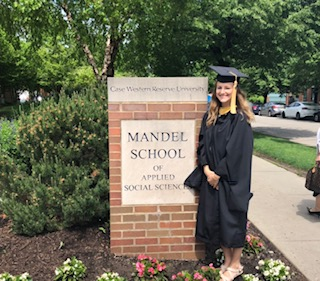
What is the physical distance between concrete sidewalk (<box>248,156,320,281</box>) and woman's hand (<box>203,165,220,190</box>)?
50.2 inches

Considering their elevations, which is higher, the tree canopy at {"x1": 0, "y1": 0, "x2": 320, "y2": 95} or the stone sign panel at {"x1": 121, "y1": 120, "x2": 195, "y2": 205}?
the tree canopy at {"x1": 0, "y1": 0, "x2": 320, "y2": 95}

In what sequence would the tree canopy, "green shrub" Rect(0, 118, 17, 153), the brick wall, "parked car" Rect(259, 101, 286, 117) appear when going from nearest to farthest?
the brick wall
"green shrub" Rect(0, 118, 17, 153)
the tree canopy
"parked car" Rect(259, 101, 286, 117)

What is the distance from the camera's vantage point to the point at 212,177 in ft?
9.23

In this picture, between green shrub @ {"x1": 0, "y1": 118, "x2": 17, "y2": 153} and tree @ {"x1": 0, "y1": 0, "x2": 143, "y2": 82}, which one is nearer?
green shrub @ {"x1": 0, "y1": 118, "x2": 17, "y2": 153}

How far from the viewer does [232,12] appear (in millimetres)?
11773

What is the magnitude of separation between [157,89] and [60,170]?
1281mm

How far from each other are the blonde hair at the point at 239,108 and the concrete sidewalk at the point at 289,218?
1.58 metres

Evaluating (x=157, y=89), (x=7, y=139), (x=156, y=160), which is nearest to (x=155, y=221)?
(x=156, y=160)

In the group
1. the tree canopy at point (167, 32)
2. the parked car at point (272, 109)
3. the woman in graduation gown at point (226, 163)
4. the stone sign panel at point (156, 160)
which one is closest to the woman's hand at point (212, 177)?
the woman in graduation gown at point (226, 163)

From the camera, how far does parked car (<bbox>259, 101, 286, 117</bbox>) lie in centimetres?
3085

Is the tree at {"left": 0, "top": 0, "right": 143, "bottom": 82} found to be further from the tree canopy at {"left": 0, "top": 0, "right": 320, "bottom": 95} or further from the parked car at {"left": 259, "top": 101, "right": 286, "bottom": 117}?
the parked car at {"left": 259, "top": 101, "right": 286, "bottom": 117}

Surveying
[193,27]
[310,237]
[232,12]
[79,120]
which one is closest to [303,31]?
[232,12]

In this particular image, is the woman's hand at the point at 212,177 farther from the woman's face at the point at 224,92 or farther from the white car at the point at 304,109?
the white car at the point at 304,109

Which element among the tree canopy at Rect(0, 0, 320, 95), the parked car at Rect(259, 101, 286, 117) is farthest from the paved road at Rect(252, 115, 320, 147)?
the parked car at Rect(259, 101, 286, 117)
